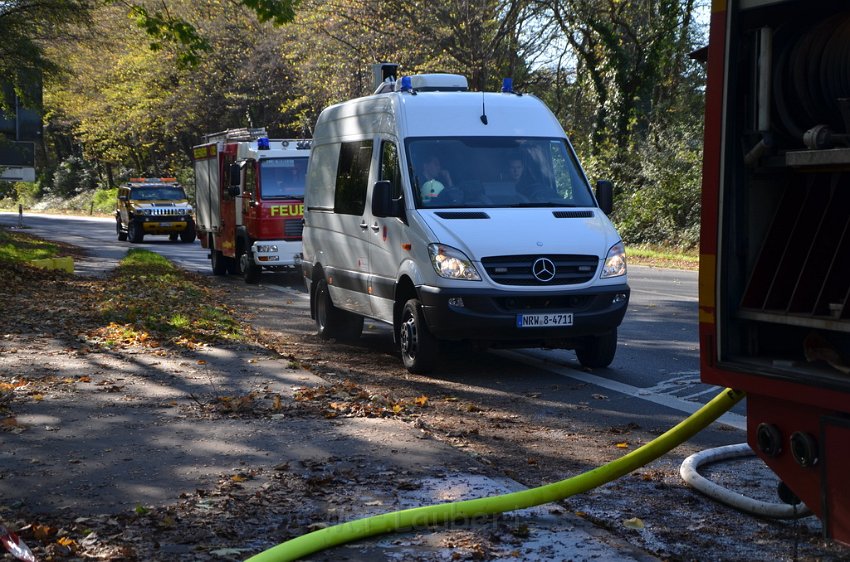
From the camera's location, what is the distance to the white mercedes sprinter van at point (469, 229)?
32.0 ft

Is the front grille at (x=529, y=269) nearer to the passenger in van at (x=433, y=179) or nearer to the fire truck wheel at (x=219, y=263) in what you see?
the passenger in van at (x=433, y=179)

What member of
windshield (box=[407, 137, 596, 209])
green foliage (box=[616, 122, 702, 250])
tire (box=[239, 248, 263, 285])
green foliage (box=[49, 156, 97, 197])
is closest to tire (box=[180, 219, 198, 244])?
green foliage (box=[616, 122, 702, 250])

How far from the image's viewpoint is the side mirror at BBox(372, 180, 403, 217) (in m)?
10.4

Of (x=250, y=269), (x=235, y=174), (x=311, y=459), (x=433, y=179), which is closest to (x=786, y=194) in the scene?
(x=311, y=459)

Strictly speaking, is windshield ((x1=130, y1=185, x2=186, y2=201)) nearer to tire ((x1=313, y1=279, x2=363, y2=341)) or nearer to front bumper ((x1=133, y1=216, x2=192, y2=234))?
front bumper ((x1=133, y1=216, x2=192, y2=234))

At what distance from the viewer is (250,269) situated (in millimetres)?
21047

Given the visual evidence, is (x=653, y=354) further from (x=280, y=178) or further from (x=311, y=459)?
(x=280, y=178)

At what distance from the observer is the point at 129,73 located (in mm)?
54312

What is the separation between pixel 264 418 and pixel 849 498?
4661mm

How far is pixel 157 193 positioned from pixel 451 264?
32.4m

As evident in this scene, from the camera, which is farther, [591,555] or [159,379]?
[159,379]

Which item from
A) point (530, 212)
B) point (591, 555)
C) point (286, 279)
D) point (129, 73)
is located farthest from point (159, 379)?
point (129, 73)

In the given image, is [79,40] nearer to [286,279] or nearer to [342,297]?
[286,279]

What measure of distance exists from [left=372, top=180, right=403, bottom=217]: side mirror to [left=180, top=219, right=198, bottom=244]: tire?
99.4 feet
